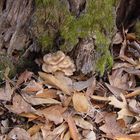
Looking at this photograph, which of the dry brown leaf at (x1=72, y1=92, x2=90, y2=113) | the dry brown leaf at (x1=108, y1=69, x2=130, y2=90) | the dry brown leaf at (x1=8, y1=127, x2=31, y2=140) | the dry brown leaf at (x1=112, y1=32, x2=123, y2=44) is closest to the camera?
the dry brown leaf at (x1=8, y1=127, x2=31, y2=140)

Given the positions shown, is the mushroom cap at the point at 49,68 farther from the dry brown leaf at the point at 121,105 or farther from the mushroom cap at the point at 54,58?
the dry brown leaf at the point at 121,105

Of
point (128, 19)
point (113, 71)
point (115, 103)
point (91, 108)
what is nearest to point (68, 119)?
point (91, 108)

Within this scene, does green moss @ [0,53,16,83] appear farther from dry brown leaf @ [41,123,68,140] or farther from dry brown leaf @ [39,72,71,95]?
dry brown leaf @ [41,123,68,140]

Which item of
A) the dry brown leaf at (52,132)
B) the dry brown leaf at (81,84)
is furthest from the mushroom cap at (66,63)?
the dry brown leaf at (52,132)

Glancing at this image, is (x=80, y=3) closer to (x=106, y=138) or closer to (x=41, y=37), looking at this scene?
(x=41, y=37)

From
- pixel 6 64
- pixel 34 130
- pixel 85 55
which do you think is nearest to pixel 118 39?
pixel 85 55

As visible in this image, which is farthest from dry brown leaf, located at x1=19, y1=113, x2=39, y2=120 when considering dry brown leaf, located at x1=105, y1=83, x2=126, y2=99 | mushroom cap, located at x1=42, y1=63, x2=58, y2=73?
dry brown leaf, located at x1=105, y1=83, x2=126, y2=99

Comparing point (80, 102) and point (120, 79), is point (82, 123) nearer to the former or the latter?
point (80, 102)
